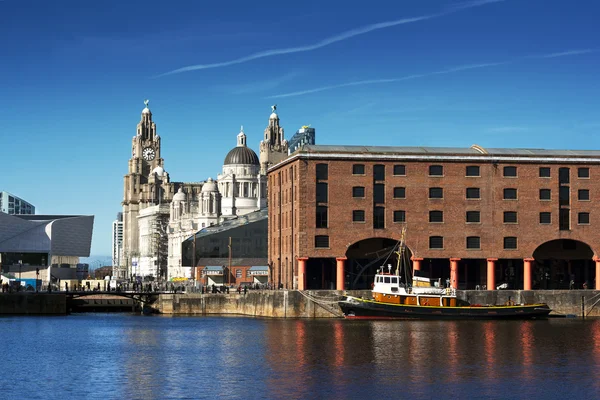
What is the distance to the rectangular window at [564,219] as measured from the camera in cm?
12788

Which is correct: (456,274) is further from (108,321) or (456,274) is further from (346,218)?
(108,321)

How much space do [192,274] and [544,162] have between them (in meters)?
86.1

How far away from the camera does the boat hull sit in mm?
115188

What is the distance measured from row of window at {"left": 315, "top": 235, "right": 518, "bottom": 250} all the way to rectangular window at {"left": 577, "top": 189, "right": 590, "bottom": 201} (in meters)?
8.37

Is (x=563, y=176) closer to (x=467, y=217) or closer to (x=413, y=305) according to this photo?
(x=467, y=217)

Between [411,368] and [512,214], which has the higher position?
[512,214]

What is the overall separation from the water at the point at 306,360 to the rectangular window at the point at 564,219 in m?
16.7

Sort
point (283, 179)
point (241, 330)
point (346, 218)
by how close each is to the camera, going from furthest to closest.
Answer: point (283, 179)
point (346, 218)
point (241, 330)

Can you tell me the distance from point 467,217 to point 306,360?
53.9 m

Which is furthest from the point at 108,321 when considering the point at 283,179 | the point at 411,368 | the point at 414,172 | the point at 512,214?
the point at 411,368

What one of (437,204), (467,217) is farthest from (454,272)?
(437,204)

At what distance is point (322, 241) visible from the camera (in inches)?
4919

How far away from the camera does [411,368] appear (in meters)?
72.3

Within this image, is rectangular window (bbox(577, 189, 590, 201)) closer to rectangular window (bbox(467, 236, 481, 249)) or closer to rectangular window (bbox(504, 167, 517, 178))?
rectangular window (bbox(504, 167, 517, 178))
